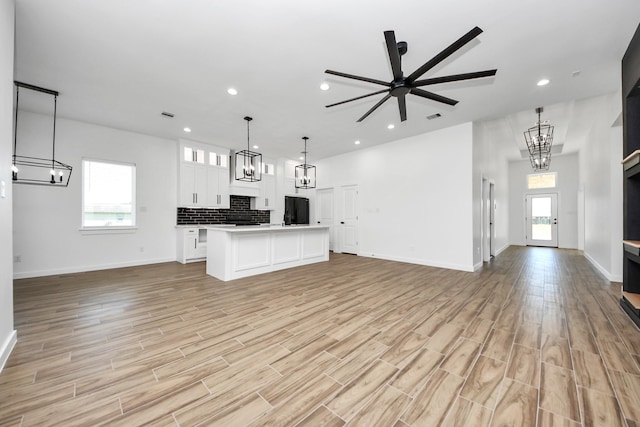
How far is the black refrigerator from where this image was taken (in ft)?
27.0

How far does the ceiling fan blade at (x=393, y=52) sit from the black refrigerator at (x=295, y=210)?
6.23 m

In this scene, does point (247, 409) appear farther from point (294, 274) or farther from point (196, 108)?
point (196, 108)

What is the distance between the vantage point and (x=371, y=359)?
195 centimetres

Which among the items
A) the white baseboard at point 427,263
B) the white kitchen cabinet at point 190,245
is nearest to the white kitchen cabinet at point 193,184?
the white kitchen cabinet at point 190,245

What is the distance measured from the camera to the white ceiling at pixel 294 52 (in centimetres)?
228

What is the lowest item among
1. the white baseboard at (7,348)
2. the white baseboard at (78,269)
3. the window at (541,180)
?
the white baseboard at (78,269)

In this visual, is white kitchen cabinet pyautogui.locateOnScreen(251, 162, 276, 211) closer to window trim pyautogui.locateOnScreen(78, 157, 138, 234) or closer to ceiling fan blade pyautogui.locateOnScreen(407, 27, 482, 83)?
window trim pyautogui.locateOnScreen(78, 157, 138, 234)

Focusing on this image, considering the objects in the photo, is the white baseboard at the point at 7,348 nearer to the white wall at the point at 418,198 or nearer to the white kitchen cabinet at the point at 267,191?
the white kitchen cabinet at the point at 267,191

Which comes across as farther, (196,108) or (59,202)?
(59,202)

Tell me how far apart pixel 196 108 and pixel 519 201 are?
36.7ft

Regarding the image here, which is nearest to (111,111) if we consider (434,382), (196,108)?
(196,108)

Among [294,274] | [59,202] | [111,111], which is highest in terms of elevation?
[111,111]

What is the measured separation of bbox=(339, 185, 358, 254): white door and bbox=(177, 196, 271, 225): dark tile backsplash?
7.97ft

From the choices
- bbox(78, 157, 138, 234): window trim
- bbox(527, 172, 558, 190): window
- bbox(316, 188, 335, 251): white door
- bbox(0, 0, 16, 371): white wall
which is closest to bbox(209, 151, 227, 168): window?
bbox(78, 157, 138, 234): window trim
